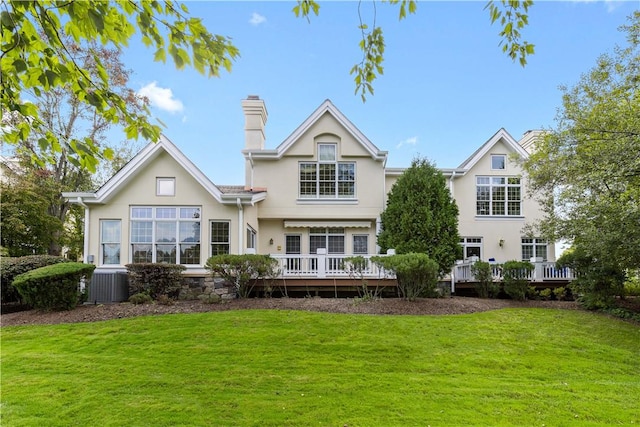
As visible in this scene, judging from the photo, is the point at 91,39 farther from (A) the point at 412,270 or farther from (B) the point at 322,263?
(B) the point at 322,263

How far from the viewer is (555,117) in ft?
45.7

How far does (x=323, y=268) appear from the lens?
14570mm

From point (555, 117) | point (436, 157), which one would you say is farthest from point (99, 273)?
point (555, 117)

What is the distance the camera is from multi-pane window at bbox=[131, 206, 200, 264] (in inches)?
591

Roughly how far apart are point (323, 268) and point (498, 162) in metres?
11.5

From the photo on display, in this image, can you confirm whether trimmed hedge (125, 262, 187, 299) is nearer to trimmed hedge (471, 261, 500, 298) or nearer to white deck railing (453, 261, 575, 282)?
trimmed hedge (471, 261, 500, 298)

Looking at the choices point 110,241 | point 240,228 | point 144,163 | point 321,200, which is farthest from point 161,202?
point 321,200

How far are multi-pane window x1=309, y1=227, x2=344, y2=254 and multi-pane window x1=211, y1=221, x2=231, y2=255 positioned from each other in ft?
Answer: 15.1

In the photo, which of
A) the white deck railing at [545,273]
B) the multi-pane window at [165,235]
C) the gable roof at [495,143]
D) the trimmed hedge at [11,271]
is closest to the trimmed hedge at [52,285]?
the trimmed hedge at [11,271]

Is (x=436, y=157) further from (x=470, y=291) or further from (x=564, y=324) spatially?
(x=564, y=324)

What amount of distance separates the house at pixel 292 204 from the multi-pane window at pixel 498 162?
52mm

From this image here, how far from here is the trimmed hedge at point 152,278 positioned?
1298cm

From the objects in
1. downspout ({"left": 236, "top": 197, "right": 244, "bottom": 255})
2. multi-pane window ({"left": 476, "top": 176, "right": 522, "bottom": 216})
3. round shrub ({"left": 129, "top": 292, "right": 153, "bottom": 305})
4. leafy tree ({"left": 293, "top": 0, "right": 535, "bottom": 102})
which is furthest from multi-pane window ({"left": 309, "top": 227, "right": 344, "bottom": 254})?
leafy tree ({"left": 293, "top": 0, "right": 535, "bottom": 102})

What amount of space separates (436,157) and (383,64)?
12.9m
